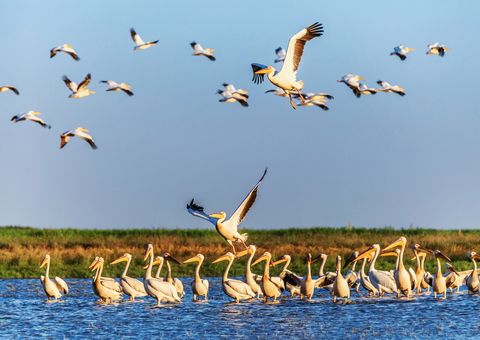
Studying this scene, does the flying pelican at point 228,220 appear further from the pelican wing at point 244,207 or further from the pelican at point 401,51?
the pelican at point 401,51

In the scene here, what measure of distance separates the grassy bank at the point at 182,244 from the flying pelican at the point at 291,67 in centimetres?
652

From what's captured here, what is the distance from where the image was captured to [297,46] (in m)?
17.0

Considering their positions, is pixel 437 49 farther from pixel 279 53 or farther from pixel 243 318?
pixel 243 318

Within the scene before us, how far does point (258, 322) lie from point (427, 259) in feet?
41.7

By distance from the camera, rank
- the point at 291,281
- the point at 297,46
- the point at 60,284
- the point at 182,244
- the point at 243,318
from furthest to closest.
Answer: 1. the point at 182,244
2. the point at 60,284
3. the point at 291,281
4. the point at 297,46
5. the point at 243,318

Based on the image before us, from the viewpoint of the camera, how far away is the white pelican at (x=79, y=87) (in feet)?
75.2

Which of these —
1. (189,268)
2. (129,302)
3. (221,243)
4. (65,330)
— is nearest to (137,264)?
(189,268)

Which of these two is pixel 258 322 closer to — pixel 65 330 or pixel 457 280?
pixel 65 330

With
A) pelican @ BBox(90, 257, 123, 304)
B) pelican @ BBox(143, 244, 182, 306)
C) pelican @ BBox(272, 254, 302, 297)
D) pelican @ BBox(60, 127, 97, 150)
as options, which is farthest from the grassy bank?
pelican @ BBox(143, 244, 182, 306)

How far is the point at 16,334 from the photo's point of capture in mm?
13812

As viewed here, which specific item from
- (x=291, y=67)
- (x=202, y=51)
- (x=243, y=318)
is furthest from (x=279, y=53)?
(x=243, y=318)

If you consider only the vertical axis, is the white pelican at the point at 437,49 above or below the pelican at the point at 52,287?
above

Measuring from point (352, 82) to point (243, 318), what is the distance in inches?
374

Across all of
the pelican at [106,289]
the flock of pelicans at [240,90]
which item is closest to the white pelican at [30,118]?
the flock of pelicans at [240,90]
